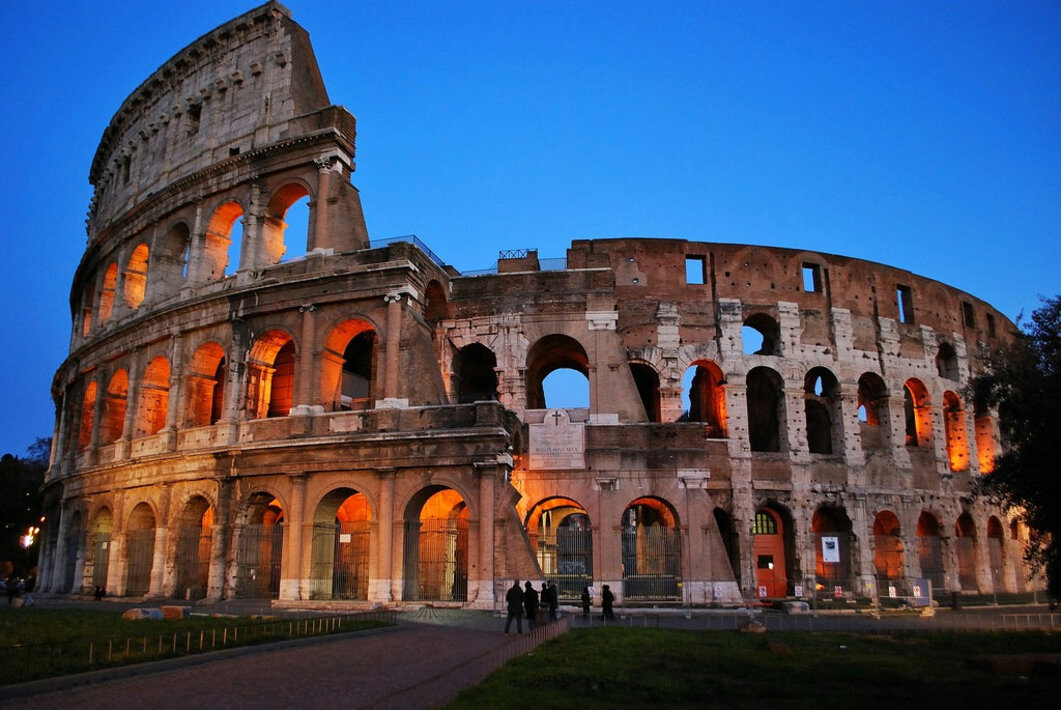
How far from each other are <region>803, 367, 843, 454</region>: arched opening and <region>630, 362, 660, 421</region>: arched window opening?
16.1ft

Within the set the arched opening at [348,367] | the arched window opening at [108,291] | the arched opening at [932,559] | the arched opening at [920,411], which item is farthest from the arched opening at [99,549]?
the arched opening at [920,411]

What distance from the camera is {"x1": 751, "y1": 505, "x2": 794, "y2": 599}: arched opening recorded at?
1016 inches

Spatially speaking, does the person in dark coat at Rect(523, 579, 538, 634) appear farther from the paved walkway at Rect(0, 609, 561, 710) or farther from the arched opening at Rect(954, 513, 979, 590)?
the arched opening at Rect(954, 513, 979, 590)

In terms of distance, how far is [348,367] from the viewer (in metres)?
28.2

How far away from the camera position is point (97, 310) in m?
30.7

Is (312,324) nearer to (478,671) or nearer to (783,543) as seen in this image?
(478,671)

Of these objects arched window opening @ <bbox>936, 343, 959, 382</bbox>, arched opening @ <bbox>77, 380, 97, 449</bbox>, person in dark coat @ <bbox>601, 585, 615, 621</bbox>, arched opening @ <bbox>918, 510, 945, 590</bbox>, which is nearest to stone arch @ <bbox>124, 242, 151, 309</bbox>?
arched opening @ <bbox>77, 380, 97, 449</bbox>

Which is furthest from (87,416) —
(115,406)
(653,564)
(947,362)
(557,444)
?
(947,362)

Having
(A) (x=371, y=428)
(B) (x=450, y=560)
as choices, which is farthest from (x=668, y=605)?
(A) (x=371, y=428)

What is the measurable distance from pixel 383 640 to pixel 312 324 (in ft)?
36.2

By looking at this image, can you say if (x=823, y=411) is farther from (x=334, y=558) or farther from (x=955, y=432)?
(x=334, y=558)

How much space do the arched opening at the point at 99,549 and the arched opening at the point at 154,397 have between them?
330 cm

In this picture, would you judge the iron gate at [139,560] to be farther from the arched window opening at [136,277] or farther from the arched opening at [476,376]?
the arched opening at [476,376]

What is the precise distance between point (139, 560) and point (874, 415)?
2555 cm
